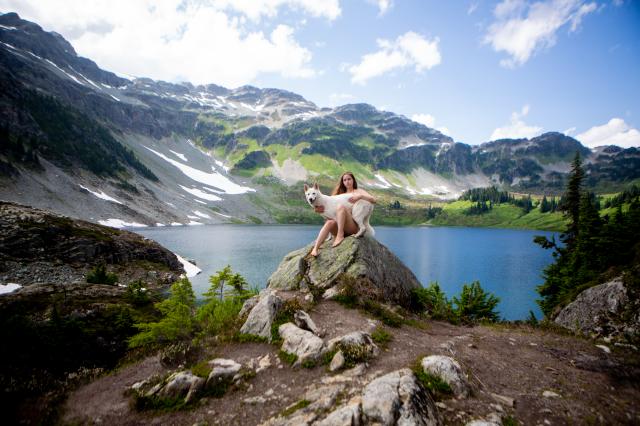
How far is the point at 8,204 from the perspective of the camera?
42.3 metres

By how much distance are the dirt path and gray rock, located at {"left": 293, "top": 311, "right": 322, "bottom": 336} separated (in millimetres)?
408

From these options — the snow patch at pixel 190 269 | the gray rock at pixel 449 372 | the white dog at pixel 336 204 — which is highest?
the white dog at pixel 336 204

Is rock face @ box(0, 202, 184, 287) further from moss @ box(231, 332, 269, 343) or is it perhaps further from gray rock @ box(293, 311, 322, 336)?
gray rock @ box(293, 311, 322, 336)

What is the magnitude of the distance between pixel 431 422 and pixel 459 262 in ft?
251

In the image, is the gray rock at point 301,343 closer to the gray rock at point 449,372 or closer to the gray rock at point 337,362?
the gray rock at point 337,362

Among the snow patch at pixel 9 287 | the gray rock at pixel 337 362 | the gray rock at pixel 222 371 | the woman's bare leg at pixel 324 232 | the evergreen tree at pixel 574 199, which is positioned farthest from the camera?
the evergreen tree at pixel 574 199

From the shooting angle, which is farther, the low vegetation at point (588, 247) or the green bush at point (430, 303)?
the low vegetation at point (588, 247)

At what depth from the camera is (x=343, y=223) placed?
13.2 m

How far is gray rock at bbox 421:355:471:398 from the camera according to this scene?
19.5ft

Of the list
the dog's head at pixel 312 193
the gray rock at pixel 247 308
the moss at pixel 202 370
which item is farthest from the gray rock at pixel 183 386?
the dog's head at pixel 312 193

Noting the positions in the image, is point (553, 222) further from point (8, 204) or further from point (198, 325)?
point (8, 204)

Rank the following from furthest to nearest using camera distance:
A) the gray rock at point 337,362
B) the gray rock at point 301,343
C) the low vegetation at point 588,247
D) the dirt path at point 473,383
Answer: the low vegetation at point 588,247, the gray rock at point 301,343, the gray rock at point 337,362, the dirt path at point 473,383

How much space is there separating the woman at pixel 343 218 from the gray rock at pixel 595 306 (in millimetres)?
13407

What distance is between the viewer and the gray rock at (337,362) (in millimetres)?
7039
